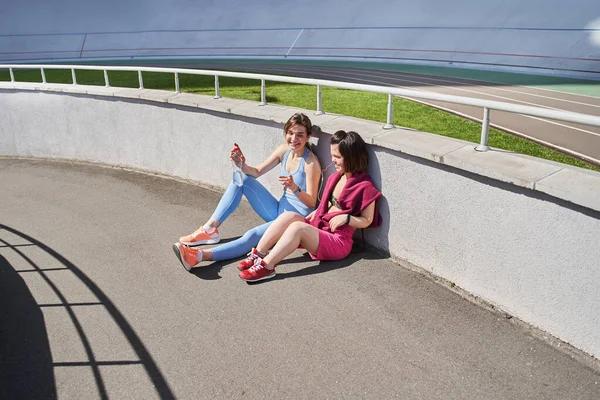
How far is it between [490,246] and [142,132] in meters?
6.13

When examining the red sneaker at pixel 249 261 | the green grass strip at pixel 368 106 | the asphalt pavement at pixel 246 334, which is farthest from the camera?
the green grass strip at pixel 368 106

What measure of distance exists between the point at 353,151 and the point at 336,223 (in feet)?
2.30

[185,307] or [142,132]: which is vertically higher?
[142,132]

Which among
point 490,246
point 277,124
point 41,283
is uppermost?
point 277,124

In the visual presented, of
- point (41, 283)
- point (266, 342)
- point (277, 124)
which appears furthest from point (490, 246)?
point (41, 283)

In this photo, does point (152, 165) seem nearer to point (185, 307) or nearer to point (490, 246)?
point (185, 307)

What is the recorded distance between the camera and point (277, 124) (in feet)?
22.1

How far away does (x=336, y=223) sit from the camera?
207 inches

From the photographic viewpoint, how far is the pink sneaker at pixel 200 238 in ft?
19.6

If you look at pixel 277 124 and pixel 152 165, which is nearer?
pixel 277 124

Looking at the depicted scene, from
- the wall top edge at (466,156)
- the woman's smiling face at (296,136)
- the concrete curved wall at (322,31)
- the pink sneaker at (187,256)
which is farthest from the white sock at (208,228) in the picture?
the concrete curved wall at (322,31)

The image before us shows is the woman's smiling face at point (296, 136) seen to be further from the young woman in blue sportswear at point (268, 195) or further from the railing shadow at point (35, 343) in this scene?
the railing shadow at point (35, 343)

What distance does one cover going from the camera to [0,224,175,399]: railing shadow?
3.68 metres

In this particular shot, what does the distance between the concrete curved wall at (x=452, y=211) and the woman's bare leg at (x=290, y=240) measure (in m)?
0.80
